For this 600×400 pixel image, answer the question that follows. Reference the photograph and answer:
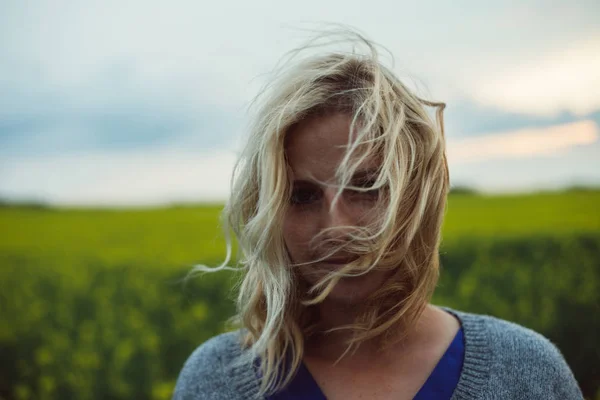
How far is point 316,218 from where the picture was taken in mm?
1219

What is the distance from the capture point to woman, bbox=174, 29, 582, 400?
1.18 metres

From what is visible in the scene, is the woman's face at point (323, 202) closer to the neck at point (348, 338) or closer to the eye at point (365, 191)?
the eye at point (365, 191)

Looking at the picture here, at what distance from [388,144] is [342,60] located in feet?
0.81

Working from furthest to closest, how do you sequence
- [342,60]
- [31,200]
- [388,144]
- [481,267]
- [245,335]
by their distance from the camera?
[31,200] → [481,267] → [245,335] → [342,60] → [388,144]

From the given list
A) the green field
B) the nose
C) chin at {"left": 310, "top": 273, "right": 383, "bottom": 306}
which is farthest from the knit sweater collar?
the green field

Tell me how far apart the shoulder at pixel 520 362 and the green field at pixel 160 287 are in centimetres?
124

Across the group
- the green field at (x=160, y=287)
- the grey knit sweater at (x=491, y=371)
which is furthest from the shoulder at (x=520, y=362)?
the green field at (x=160, y=287)

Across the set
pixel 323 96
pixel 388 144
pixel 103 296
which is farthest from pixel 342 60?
pixel 103 296

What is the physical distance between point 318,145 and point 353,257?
0.25 m

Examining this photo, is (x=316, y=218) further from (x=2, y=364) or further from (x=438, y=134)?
(x=2, y=364)

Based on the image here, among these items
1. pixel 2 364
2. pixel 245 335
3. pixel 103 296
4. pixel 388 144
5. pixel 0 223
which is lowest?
pixel 2 364

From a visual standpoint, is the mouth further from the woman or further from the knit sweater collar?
the knit sweater collar

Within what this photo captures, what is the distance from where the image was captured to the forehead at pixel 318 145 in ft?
3.90

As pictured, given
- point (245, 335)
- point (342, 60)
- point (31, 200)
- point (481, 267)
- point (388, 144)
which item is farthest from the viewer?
point (31, 200)
